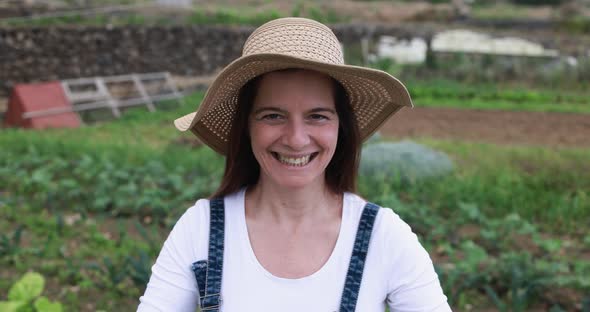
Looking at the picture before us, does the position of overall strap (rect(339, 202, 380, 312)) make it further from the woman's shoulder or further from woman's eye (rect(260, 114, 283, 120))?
woman's eye (rect(260, 114, 283, 120))

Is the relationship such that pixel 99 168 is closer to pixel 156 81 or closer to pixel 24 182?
pixel 24 182

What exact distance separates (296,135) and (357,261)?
0.99 ft

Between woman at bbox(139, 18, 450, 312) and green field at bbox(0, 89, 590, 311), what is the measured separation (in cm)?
167

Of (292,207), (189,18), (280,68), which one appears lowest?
(292,207)

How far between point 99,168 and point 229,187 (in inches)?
159

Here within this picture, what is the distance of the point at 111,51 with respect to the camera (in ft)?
35.7

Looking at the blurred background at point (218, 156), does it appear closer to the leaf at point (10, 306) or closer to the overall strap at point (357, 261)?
the leaf at point (10, 306)

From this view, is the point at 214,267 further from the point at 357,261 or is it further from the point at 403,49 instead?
the point at 403,49

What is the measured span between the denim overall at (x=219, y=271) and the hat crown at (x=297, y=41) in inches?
15.0

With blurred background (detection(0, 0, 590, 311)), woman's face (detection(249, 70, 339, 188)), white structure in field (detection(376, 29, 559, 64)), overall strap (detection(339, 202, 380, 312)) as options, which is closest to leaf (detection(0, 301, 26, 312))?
blurred background (detection(0, 0, 590, 311))

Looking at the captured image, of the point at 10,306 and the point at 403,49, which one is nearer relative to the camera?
the point at 10,306

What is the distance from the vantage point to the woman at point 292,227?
1.44 meters

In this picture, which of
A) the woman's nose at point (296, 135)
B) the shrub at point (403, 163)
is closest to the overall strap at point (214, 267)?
the woman's nose at point (296, 135)

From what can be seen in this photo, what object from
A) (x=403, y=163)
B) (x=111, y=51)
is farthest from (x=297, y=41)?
(x=111, y=51)
